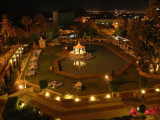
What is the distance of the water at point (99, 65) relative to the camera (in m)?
18.4

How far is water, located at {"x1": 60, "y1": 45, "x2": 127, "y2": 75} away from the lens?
1841 centimetres

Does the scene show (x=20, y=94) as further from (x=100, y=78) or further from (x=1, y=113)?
(x=100, y=78)

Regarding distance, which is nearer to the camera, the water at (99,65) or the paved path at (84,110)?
the paved path at (84,110)

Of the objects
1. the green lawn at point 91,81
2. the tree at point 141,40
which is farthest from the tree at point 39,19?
the tree at point 141,40

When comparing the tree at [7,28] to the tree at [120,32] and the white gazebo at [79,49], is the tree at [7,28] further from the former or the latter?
the tree at [120,32]

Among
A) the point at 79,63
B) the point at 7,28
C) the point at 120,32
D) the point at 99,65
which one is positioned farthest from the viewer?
the point at 120,32

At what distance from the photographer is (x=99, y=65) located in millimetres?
20234

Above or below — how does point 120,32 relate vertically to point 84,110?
above

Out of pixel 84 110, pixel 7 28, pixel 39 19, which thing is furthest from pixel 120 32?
pixel 84 110

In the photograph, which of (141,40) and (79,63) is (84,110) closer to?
(141,40)

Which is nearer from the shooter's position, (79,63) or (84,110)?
(84,110)

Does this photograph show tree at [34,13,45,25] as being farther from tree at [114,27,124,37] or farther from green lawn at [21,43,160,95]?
green lawn at [21,43,160,95]

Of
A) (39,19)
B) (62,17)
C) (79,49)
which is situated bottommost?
(79,49)

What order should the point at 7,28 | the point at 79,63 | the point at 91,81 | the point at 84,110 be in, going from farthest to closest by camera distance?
the point at 7,28 < the point at 79,63 < the point at 91,81 < the point at 84,110
